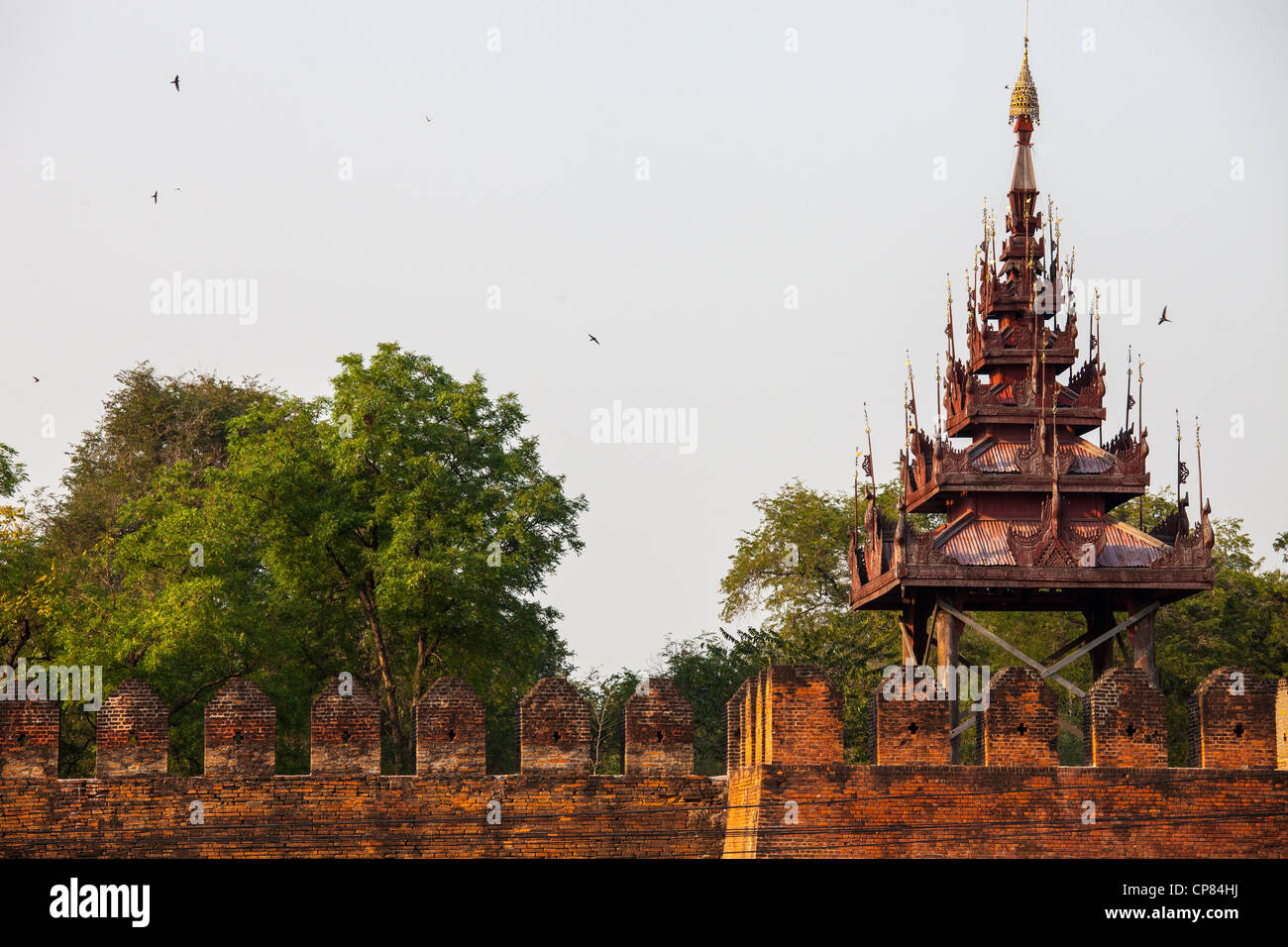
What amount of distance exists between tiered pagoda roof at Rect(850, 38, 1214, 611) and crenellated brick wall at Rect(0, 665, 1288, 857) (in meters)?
5.29

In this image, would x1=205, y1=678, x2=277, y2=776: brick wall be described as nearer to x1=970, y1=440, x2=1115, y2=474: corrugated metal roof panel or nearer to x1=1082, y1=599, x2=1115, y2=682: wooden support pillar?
x1=970, y1=440, x2=1115, y2=474: corrugated metal roof panel

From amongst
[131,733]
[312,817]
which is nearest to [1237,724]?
[312,817]

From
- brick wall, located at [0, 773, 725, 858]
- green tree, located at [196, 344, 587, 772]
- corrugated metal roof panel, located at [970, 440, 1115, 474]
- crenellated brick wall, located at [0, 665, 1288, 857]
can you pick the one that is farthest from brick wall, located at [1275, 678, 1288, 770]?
green tree, located at [196, 344, 587, 772]

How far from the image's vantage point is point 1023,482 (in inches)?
1075

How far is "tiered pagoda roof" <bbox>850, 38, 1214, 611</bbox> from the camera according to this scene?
2645 cm

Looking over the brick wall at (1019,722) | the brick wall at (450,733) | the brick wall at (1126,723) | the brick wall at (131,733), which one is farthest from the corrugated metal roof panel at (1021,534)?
the brick wall at (131,733)

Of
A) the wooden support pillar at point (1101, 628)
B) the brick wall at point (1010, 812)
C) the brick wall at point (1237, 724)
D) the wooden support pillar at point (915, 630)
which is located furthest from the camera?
the wooden support pillar at point (1101, 628)

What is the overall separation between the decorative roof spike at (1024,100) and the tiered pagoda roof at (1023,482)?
0.02m

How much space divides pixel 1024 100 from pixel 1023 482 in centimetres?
646

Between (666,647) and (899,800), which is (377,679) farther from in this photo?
(899,800)

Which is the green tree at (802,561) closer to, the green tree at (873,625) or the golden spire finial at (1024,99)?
the green tree at (873,625)

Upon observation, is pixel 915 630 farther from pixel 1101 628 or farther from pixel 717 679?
pixel 717 679

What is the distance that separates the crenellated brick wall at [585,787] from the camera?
20672 millimetres

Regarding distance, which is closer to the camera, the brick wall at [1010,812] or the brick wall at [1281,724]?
the brick wall at [1010,812]
